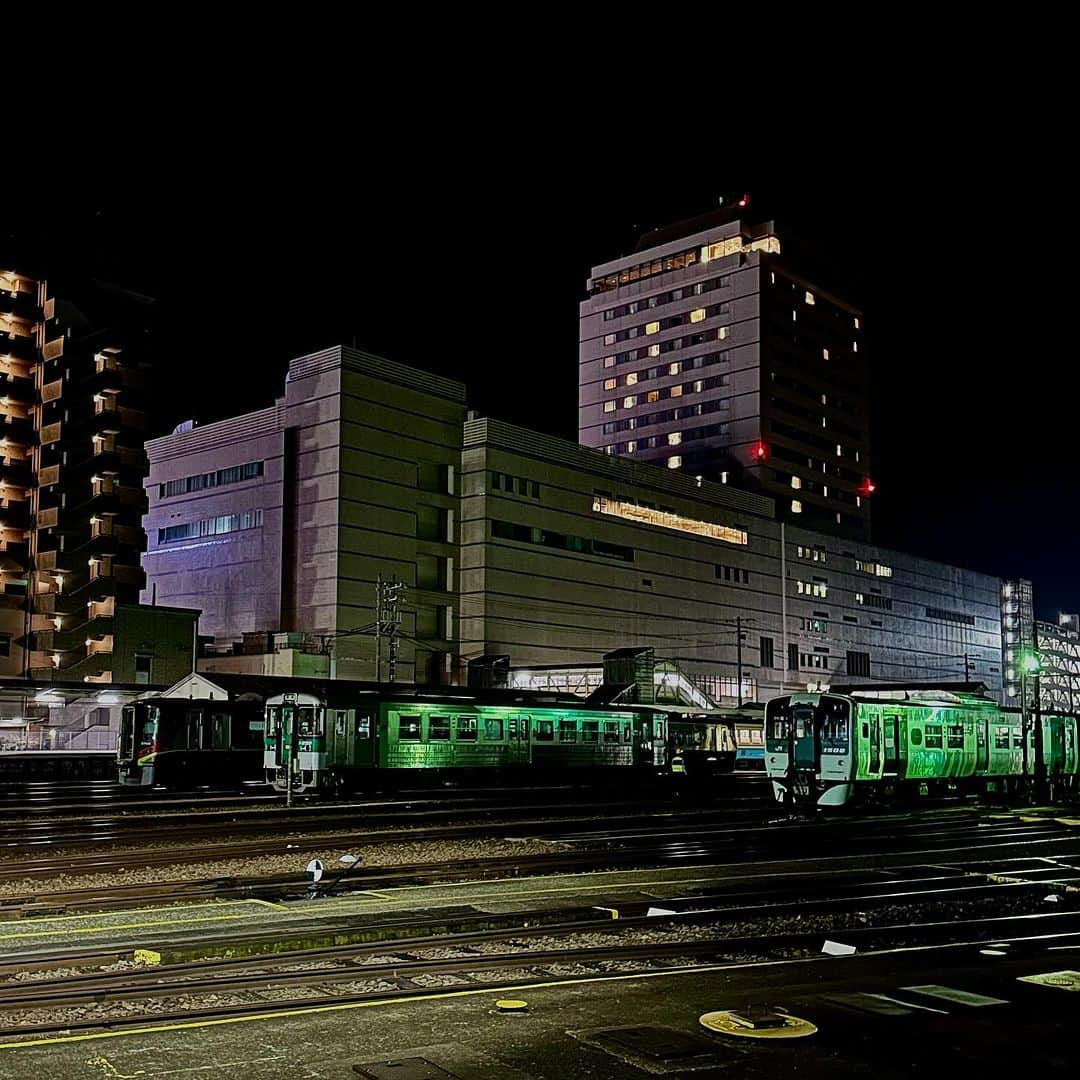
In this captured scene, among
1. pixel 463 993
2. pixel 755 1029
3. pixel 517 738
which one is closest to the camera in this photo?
pixel 755 1029

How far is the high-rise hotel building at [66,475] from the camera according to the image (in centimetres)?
7044

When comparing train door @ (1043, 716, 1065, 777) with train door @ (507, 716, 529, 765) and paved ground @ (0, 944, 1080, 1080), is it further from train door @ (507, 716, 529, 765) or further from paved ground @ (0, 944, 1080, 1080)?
paved ground @ (0, 944, 1080, 1080)

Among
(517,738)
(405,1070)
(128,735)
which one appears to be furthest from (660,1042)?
(517,738)

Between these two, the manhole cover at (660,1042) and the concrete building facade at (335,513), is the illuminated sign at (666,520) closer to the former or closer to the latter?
the concrete building facade at (335,513)

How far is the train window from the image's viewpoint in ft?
135

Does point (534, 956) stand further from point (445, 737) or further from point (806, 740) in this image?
point (445, 737)

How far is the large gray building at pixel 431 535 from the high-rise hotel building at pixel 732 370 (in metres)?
28.3

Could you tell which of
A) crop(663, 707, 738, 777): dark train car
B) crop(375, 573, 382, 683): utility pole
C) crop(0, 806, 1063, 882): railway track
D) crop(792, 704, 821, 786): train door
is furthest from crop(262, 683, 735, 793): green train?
crop(375, 573, 382, 683): utility pole

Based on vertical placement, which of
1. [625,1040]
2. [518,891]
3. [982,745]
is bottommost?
[518,891]

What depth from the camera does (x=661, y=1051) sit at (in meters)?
8.78

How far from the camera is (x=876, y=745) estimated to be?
33.2 m

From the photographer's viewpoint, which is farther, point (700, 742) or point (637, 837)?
point (700, 742)

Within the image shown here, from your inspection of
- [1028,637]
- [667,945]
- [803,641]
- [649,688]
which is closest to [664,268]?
[803,641]

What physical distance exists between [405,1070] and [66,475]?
7047 centimetres
